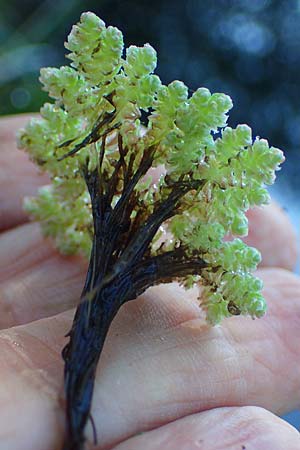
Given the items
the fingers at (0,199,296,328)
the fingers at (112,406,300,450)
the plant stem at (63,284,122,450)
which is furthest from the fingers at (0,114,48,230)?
the fingers at (112,406,300,450)

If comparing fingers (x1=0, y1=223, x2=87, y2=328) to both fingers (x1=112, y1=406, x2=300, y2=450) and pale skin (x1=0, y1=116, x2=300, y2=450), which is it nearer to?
pale skin (x1=0, y1=116, x2=300, y2=450)

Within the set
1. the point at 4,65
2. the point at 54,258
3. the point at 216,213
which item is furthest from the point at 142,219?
the point at 4,65

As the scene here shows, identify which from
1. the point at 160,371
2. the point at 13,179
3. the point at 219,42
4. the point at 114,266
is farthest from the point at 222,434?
the point at 219,42

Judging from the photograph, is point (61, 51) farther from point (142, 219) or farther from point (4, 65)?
point (142, 219)

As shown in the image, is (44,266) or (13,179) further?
(13,179)

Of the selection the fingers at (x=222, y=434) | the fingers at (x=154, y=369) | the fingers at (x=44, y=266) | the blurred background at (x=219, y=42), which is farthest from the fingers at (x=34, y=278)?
the blurred background at (x=219, y=42)

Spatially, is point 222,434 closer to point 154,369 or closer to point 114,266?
point 154,369

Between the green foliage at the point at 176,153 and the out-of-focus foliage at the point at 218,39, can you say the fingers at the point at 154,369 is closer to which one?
the green foliage at the point at 176,153
